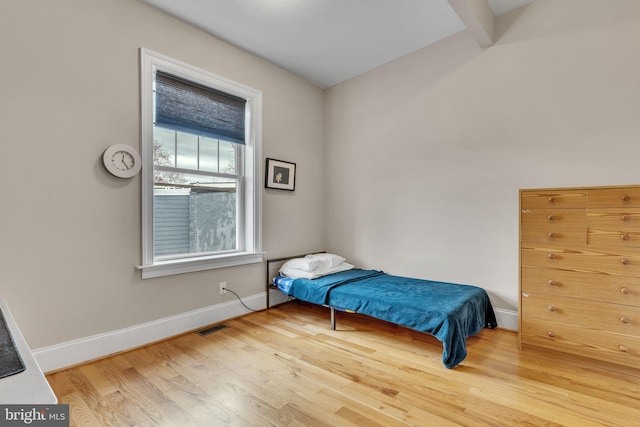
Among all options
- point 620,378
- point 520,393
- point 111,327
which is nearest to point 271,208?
point 111,327

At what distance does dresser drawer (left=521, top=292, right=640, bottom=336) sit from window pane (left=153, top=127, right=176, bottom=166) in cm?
306

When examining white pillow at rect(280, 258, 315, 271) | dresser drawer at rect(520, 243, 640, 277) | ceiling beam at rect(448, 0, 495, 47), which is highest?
ceiling beam at rect(448, 0, 495, 47)

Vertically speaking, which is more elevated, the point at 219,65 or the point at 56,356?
the point at 219,65

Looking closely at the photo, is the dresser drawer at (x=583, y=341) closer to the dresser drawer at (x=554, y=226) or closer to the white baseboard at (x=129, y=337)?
the dresser drawer at (x=554, y=226)

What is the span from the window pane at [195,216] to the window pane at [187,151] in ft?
0.39

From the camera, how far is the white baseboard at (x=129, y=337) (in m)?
2.09

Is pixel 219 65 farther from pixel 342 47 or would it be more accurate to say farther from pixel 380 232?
pixel 380 232

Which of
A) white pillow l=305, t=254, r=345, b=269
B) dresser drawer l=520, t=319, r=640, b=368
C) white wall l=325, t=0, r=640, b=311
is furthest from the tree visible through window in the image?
dresser drawer l=520, t=319, r=640, b=368

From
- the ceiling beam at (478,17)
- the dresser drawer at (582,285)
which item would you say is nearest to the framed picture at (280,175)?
the ceiling beam at (478,17)

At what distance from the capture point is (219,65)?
118 inches

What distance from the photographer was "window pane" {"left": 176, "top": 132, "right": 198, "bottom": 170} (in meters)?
2.84

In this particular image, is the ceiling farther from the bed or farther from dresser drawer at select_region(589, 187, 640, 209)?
the bed

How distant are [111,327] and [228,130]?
6.42 ft

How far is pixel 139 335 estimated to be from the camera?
246 centimetres
